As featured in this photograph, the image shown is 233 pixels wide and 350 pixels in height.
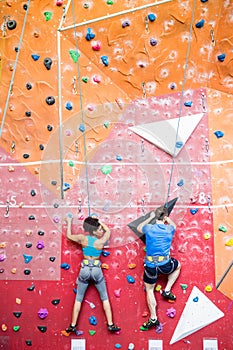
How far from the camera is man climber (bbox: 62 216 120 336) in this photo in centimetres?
406

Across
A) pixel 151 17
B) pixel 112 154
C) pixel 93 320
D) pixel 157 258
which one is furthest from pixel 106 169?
pixel 151 17

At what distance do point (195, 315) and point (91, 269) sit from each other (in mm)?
1007

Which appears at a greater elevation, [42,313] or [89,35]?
[89,35]

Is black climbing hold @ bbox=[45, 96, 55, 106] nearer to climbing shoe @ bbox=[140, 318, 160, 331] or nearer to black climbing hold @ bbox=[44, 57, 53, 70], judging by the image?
black climbing hold @ bbox=[44, 57, 53, 70]

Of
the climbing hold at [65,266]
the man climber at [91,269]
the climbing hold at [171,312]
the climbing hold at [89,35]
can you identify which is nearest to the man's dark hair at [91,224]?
the man climber at [91,269]

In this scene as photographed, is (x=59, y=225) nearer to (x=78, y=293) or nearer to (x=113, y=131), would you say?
(x=78, y=293)

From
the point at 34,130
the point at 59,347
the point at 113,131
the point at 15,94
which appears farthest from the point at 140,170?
the point at 59,347

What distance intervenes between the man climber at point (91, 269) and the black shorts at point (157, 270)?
394 mm

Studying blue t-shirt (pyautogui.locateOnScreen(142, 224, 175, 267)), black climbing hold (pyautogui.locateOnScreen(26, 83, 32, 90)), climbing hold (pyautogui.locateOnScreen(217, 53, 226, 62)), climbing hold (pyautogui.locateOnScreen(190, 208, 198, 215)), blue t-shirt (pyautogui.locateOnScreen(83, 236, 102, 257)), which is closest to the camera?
blue t-shirt (pyautogui.locateOnScreen(142, 224, 175, 267))

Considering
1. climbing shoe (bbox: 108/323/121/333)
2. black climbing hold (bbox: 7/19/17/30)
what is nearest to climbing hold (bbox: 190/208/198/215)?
climbing shoe (bbox: 108/323/121/333)

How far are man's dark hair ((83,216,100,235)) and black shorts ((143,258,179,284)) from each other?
1.84 ft

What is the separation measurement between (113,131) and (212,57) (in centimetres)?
116

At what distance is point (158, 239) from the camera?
3979mm

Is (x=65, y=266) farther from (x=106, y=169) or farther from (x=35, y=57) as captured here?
(x=35, y=57)
